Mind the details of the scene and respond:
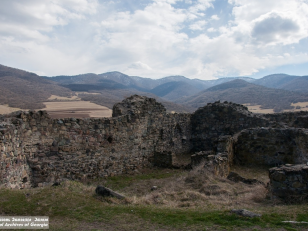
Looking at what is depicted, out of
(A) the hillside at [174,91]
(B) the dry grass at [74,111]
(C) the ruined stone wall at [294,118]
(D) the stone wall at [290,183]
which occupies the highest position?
(A) the hillside at [174,91]

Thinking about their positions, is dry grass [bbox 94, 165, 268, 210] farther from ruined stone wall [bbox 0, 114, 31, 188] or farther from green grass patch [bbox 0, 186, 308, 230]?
ruined stone wall [bbox 0, 114, 31, 188]

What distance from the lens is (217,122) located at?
17.3 m

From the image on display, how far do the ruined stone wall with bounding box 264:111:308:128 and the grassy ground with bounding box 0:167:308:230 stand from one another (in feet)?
35.9

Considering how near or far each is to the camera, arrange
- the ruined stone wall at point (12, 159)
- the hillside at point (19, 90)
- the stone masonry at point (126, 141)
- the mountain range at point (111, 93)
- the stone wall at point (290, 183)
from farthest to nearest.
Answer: the mountain range at point (111, 93) → the hillside at point (19, 90) → the stone masonry at point (126, 141) → the ruined stone wall at point (12, 159) → the stone wall at point (290, 183)

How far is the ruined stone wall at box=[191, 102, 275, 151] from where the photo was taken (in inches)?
647

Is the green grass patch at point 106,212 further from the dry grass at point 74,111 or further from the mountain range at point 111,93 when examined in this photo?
the dry grass at point 74,111

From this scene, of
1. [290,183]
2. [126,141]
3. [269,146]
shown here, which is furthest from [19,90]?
[290,183]

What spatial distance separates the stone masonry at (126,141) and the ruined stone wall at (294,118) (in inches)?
128

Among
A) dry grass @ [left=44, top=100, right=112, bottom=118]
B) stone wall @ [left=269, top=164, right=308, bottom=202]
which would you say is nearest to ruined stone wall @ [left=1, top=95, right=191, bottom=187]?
stone wall @ [left=269, top=164, right=308, bottom=202]

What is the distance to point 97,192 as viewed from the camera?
7.23 metres

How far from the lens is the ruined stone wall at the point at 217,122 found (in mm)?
16430

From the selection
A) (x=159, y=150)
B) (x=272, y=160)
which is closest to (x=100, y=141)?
(x=159, y=150)

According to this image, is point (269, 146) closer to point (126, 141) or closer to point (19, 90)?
point (126, 141)

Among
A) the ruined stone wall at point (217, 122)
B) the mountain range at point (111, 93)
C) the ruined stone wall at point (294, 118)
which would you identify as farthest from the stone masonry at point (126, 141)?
the ruined stone wall at point (294, 118)
